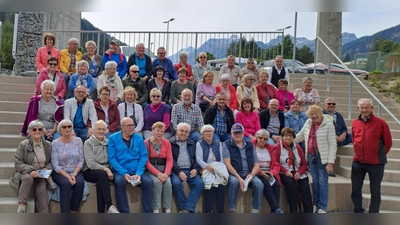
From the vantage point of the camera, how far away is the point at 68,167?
511 cm

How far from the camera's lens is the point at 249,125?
6.47 metres

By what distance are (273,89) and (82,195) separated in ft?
13.6

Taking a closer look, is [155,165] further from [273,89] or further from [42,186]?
[273,89]

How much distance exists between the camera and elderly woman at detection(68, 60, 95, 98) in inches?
263

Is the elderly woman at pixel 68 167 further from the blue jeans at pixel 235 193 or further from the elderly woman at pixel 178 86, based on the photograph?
the elderly woman at pixel 178 86

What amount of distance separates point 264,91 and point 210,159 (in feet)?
7.92

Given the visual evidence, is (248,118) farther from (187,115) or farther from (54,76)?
(54,76)

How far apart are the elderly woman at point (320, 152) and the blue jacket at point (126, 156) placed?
8.08ft

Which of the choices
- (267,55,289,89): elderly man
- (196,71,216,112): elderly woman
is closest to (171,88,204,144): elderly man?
(196,71,216,112): elderly woman

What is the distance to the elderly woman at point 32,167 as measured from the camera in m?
4.72

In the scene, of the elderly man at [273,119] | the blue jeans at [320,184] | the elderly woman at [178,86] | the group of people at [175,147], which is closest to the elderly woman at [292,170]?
the group of people at [175,147]

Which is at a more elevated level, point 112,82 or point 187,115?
point 112,82

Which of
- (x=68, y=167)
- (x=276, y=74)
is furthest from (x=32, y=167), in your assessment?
(x=276, y=74)
